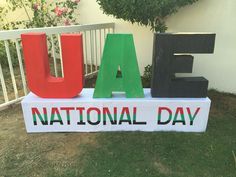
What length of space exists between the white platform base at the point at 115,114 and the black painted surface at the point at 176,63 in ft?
0.31

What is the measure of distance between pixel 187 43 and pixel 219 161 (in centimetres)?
115

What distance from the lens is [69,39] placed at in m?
2.31

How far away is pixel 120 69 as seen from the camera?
2.43 meters

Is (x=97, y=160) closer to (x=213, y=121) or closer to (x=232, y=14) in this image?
(x=213, y=121)

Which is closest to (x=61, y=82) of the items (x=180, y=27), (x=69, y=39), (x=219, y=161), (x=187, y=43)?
(x=69, y=39)

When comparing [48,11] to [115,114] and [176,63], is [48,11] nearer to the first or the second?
[115,114]

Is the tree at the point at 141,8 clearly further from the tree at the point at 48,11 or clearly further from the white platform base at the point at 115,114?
the tree at the point at 48,11

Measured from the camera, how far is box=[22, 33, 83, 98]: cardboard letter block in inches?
91.0

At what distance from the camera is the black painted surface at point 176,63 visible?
231 cm

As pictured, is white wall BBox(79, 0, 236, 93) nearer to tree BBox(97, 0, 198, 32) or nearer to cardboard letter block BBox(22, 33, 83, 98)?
tree BBox(97, 0, 198, 32)

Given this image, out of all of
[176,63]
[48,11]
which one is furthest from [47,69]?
[48,11]

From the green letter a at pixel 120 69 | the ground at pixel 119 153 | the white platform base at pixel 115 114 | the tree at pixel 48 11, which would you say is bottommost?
the ground at pixel 119 153

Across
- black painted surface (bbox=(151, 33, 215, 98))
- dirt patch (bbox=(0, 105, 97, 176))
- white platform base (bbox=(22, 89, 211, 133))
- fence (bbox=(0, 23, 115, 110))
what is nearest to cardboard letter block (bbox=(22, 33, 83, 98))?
white platform base (bbox=(22, 89, 211, 133))

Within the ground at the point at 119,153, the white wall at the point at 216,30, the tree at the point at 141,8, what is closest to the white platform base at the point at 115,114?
the ground at the point at 119,153
